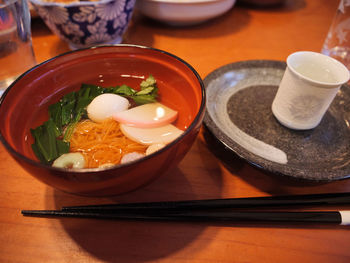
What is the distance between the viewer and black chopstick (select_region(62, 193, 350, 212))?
639 mm

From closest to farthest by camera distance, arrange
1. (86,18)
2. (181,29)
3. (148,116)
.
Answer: (148,116) < (86,18) < (181,29)

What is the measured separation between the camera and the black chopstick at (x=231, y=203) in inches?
25.2

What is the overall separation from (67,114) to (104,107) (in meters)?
0.11

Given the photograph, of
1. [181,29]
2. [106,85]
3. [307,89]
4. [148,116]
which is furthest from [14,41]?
[307,89]

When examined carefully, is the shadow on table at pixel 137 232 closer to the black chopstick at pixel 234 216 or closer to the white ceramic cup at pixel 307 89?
the black chopstick at pixel 234 216

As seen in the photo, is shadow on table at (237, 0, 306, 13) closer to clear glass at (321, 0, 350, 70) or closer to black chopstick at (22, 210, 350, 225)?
clear glass at (321, 0, 350, 70)

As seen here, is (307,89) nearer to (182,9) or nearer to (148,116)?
(148,116)

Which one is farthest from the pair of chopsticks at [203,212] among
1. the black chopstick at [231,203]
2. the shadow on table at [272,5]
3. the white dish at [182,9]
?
the shadow on table at [272,5]

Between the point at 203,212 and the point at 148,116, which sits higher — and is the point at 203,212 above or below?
below

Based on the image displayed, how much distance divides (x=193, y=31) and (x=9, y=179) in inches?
45.9

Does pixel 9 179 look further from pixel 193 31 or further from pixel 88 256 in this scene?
pixel 193 31

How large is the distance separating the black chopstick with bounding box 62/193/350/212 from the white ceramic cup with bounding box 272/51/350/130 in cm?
28

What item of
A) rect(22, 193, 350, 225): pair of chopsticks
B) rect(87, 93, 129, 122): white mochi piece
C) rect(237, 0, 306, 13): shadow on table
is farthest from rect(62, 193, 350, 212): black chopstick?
rect(237, 0, 306, 13): shadow on table

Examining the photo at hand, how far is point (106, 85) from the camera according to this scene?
2.80 feet
